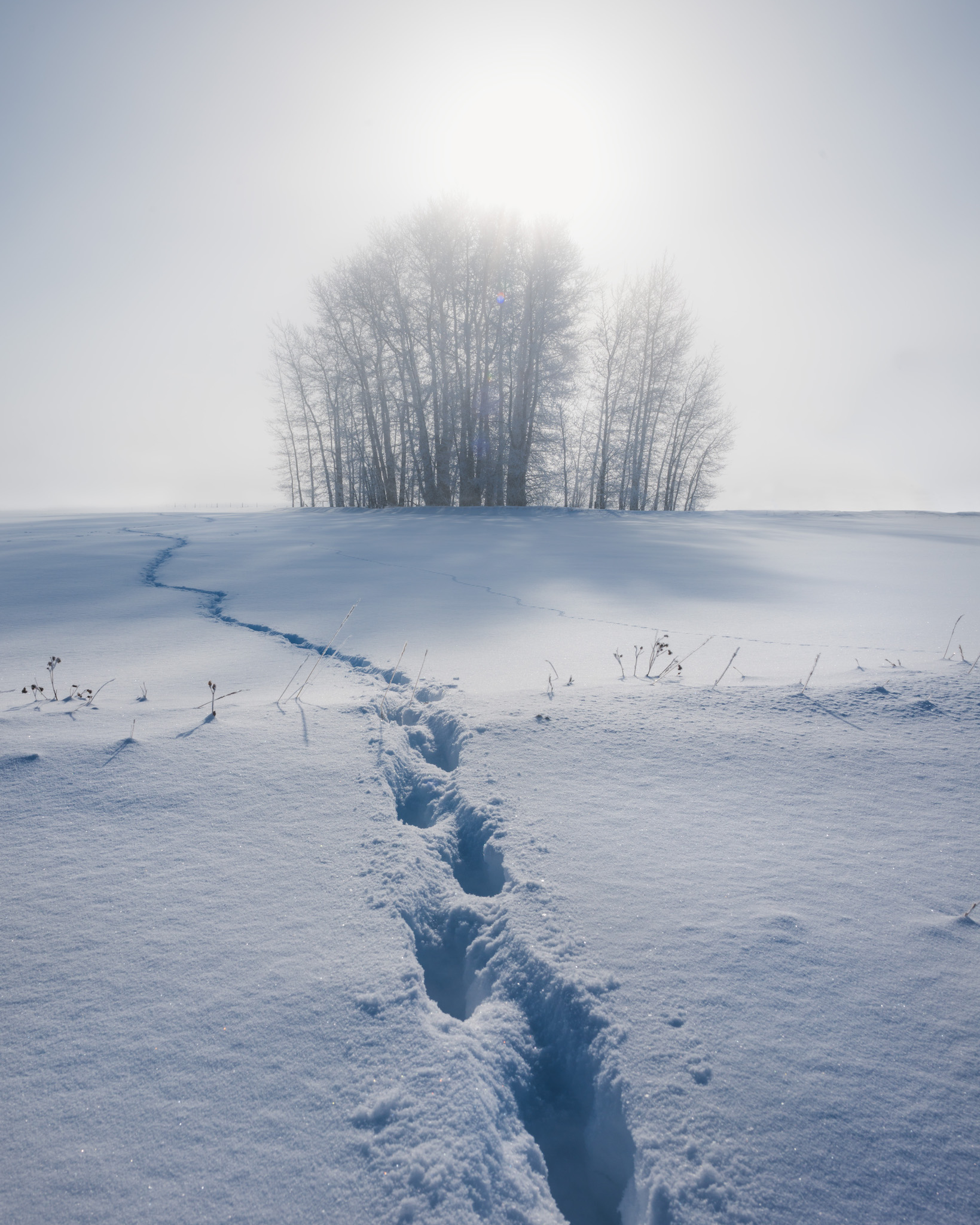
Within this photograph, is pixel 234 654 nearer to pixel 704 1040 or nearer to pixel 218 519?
pixel 704 1040

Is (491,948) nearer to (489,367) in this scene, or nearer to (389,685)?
(389,685)

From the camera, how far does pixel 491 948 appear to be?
1277 millimetres

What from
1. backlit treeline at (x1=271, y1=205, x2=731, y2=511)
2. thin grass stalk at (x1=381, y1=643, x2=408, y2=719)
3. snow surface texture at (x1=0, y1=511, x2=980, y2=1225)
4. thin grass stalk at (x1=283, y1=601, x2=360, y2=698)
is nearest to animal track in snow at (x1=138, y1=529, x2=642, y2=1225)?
snow surface texture at (x1=0, y1=511, x2=980, y2=1225)

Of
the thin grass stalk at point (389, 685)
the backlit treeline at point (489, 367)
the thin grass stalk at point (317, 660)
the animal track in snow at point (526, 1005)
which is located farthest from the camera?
the backlit treeline at point (489, 367)

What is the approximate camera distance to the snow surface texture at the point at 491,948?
851 mm

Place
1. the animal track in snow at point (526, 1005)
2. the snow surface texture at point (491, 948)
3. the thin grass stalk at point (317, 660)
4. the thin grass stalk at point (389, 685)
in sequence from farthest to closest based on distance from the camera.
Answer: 1. the thin grass stalk at point (317, 660)
2. the thin grass stalk at point (389, 685)
3. the animal track in snow at point (526, 1005)
4. the snow surface texture at point (491, 948)

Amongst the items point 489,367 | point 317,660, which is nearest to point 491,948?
point 317,660

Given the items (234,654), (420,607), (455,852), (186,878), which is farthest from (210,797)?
(420,607)

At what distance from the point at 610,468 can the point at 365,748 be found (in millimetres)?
18450

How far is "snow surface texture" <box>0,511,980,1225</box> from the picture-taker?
85 centimetres

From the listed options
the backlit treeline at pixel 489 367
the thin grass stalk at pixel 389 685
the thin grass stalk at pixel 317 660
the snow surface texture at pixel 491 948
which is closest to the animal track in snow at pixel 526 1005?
the snow surface texture at pixel 491 948

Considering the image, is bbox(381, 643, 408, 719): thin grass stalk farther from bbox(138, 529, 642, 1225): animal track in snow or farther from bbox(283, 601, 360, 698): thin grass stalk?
bbox(138, 529, 642, 1225): animal track in snow

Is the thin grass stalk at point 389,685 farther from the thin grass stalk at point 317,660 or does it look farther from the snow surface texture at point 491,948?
the thin grass stalk at point 317,660

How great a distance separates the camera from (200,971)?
45.0 inches
